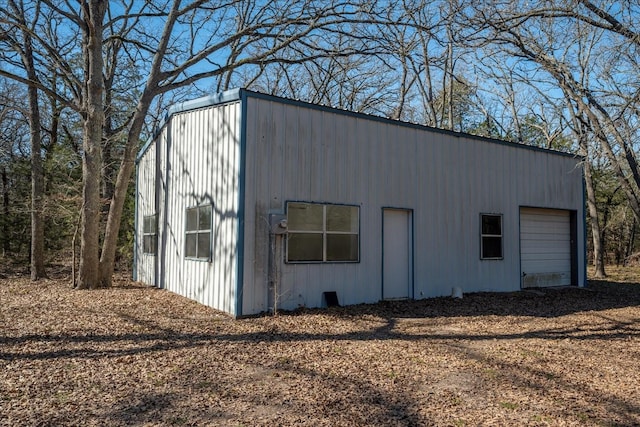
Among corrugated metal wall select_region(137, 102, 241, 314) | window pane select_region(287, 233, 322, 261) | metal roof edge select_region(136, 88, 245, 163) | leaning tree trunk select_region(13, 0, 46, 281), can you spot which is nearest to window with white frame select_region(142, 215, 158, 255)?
corrugated metal wall select_region(137, 102, 241, 314)

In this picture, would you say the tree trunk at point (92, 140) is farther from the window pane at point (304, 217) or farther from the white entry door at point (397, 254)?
the white entry door at point (397, 254)

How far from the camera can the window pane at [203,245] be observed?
956cm

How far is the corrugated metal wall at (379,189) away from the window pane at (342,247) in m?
0.18

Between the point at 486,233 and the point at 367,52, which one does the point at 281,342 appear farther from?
the point at 367,52

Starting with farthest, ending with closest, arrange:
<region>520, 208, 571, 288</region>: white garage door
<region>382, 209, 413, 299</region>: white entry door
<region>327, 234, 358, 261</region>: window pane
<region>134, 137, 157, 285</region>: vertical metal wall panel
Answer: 1. <region>134, 137, 157, 285</region>: vertical metal wall panel
2. <region>520, 208, 571, 288</region>: white garage door
3. <region>382, 209, 413, 299</region>: white entry door
4. <region>327, 234, 358, 261</region>: window pane

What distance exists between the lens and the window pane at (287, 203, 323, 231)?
8914mm

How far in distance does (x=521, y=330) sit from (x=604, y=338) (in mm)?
1129

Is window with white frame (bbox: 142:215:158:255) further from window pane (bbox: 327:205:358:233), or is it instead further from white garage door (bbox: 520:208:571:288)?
white garage door (bbox: 520:208:571:288)

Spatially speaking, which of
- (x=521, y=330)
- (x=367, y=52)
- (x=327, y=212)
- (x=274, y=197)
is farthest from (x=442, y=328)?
(x=367, y=52)

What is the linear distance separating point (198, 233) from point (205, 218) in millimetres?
499

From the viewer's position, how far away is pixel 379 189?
1002 cm

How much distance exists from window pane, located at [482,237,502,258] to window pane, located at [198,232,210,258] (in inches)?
255

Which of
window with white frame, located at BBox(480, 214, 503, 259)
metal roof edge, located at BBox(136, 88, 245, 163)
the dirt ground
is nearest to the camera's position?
the dirt ground

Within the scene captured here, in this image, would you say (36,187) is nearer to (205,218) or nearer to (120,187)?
(120,187)
